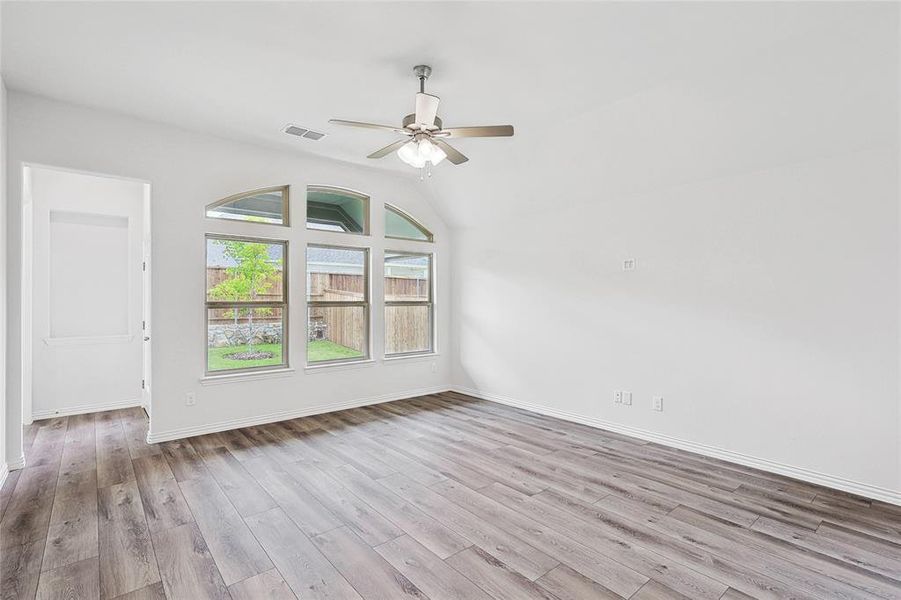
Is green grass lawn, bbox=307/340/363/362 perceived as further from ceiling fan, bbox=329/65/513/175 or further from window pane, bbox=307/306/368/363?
ceiling fan, bbox=329/65/513/175

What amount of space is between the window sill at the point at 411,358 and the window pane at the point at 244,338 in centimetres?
136

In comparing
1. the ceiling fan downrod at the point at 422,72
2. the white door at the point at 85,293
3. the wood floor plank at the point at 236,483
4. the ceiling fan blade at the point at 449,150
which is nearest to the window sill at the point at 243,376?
the wood floor plank at the point at 236,483

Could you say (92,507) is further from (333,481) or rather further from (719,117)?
(719,117)

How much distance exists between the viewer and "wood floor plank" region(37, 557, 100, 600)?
6.58 ft

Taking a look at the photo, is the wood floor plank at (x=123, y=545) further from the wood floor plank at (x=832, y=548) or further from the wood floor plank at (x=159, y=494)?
the wood floor plank at (x=832, y=548)

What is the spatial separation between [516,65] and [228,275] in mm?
3513

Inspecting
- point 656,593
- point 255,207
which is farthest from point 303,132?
point 656,593

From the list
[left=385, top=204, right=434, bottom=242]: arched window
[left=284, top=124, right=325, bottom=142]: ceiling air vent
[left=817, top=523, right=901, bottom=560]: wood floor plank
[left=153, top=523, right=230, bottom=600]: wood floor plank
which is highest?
[left=284, top=124, right=325, bottom=142]: ceiling air vent

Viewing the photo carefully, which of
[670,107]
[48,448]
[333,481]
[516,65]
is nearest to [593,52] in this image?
[516,65]

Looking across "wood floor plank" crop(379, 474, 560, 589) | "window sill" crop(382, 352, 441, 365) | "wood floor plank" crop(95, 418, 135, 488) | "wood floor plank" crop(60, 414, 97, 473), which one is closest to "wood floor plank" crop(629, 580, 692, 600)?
"wood floor plank" crop(379, 474, 560, 589)

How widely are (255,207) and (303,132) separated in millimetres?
1059

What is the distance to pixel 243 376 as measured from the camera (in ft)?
15.2

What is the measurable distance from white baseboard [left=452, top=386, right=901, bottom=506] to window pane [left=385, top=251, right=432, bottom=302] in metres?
2.16

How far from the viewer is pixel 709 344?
3879 mm
